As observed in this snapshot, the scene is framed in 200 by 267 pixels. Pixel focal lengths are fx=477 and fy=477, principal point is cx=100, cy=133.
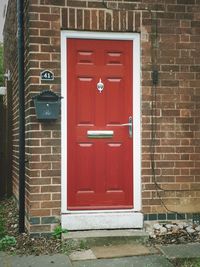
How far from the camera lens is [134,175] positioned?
6.31 meters

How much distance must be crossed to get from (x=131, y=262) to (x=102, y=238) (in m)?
0.77

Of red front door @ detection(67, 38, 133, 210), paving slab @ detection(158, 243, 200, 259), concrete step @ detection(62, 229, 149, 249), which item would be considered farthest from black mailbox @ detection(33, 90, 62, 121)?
paving slab @ detection(158, 243, 200, 259)

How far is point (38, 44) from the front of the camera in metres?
6.03

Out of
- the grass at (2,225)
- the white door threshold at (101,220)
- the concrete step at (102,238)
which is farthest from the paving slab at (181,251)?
the grass at (2,225)

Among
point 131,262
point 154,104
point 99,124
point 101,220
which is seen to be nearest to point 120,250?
point 131,262

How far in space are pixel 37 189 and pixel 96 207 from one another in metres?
0.82

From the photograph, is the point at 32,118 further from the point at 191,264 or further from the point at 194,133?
the point at 191,264

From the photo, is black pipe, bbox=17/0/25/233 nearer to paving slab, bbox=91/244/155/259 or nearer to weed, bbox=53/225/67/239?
weed, bbox=53/225/67/239

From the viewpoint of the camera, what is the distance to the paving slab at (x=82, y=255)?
5258 millimetres

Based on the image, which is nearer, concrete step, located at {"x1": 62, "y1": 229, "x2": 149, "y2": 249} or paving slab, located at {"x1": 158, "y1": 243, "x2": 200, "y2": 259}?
paving slab, located at {"x1": 158, "y1": 243, "x2": 200, "y2": 259}

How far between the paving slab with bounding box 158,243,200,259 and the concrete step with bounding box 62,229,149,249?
0.38m

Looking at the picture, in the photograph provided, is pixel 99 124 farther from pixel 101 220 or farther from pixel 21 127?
pixel 101 220

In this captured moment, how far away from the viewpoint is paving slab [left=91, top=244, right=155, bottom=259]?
5.36 m

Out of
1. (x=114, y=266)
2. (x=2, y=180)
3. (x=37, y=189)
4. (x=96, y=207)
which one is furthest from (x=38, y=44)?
(x=2, y=180)
